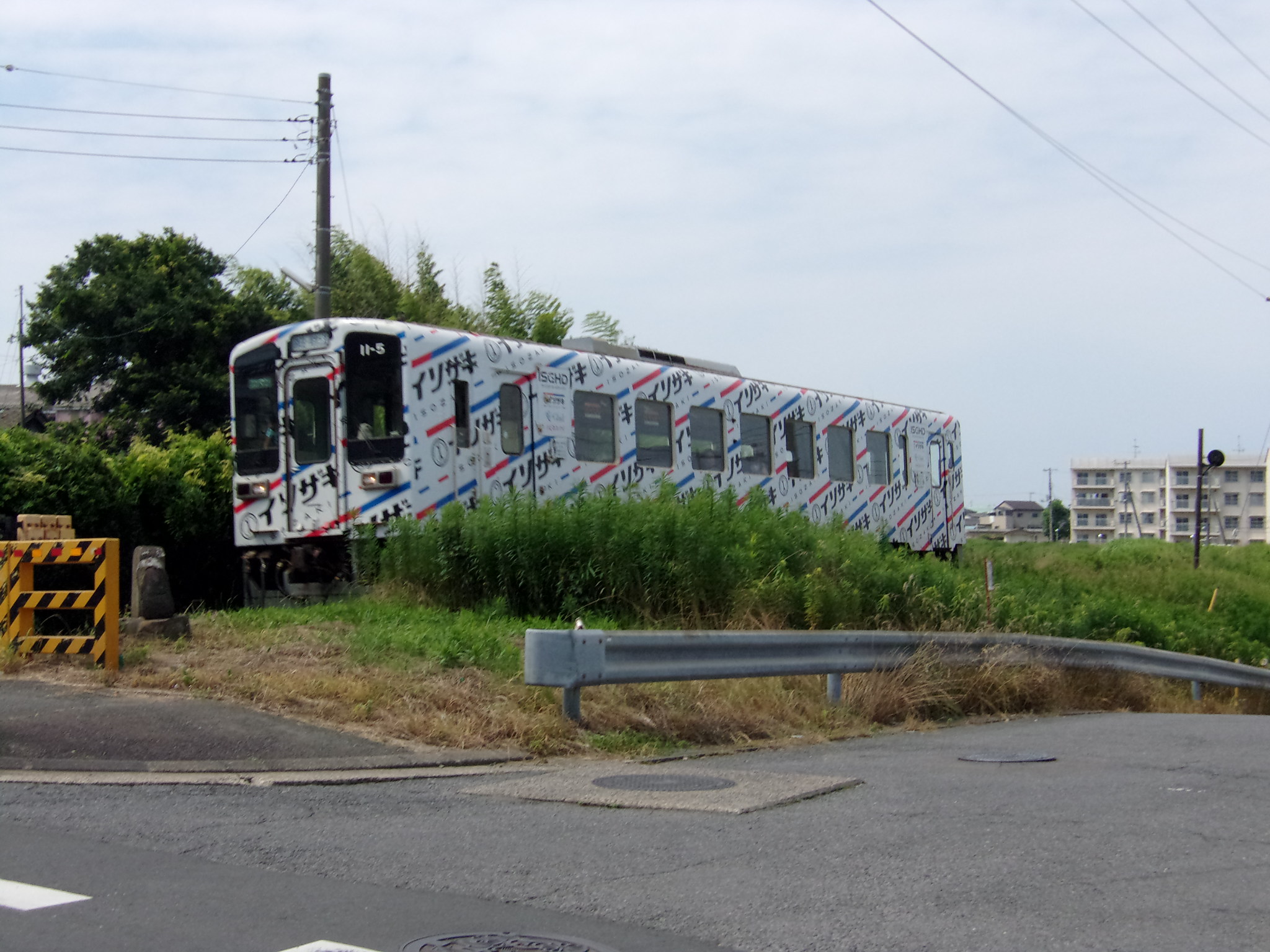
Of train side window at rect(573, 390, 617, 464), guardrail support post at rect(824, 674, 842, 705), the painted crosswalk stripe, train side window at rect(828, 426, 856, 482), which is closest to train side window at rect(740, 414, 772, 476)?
train side window at rect(828, 426, 856, 482)

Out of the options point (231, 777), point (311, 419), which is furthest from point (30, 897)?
point (311, 419)

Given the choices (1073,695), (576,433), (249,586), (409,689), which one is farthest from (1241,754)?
(249,586)

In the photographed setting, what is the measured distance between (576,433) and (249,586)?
434 centimetres

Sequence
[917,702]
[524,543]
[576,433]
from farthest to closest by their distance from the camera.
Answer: [576,433]
[524,543]
[917,702]

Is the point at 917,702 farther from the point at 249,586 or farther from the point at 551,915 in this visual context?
the point at 249,586

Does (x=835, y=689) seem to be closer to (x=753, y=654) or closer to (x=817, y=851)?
(x=753, y=654)

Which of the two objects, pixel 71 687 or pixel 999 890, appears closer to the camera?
pixel 999 890

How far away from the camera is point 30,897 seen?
14.3 feet

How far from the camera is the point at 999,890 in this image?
4.57 m

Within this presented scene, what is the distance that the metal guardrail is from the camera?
8305 mm

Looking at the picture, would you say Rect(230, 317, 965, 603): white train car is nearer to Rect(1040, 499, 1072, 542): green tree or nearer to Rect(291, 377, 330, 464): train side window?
Rect(291, 377, 330, 464): train side window

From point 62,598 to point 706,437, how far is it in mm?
9940

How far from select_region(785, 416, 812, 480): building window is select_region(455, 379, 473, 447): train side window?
6.16 m

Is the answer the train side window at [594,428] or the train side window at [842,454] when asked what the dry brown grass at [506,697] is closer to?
the train side window at [594,428]
